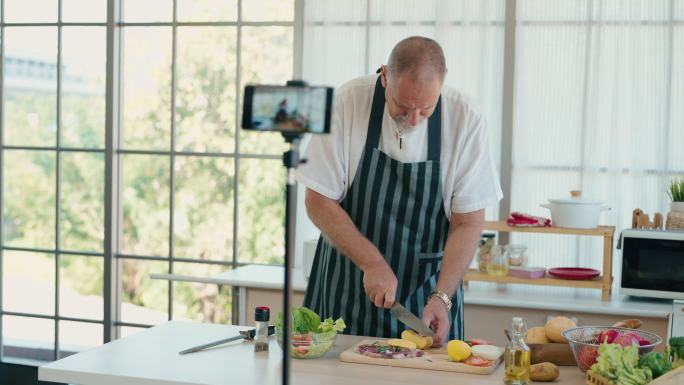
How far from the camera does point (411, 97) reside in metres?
2.48

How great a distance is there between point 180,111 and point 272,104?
434 cm

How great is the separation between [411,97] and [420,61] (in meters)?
0.10

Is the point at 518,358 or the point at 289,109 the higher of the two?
the point at 289,109

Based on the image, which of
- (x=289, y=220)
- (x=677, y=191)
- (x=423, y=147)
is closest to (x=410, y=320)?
(x=423, y=147)

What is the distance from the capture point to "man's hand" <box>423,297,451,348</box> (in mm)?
2482

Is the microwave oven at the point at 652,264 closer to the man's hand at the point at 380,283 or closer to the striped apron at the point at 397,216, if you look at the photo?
the striped apron at the point at 397,216

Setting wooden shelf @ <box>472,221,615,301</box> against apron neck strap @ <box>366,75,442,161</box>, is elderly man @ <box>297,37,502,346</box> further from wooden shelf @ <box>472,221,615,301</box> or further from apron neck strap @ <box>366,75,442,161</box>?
wooden shelf @ <box>472,221,615,301</box>

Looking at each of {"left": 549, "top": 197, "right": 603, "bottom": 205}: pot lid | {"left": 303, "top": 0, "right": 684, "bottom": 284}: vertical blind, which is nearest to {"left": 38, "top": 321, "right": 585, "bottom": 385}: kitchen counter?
{"left": 549, "top": 197, "right": 603, "bottom": 205}: pot lid

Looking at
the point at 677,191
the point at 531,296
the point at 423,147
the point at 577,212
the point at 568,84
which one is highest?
the point at 568,84

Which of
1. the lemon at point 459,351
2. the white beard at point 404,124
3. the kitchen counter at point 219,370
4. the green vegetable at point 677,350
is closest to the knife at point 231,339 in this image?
the kitchen counter at point 219,370

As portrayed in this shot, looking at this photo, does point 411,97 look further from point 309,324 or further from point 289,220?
point 289,220

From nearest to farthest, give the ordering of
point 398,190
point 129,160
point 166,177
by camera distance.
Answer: point 398,190, point 129,160, point 166,177

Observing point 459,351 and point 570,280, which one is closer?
point 459,351

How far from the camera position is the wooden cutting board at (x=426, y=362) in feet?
7.28
